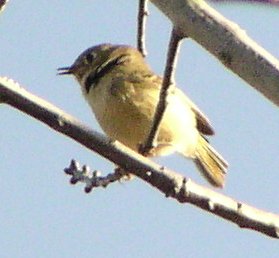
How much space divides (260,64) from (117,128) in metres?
3.08

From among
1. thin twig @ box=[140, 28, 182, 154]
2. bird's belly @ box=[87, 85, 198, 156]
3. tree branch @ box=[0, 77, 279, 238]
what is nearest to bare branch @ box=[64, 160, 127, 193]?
thin twig @ box=[140, 28, 182, 154]

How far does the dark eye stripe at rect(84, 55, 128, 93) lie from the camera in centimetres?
563

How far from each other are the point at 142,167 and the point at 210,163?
344cm

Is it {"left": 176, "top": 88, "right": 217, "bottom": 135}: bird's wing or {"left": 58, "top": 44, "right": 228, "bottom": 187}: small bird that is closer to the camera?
{"left": 58, "top": 44, "right": 228, "bottom": 187}: small bird

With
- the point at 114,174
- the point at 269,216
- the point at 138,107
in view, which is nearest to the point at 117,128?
the point at 138,107

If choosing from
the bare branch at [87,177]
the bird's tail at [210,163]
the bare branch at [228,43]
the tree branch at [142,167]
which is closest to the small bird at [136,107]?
the bird's tail at [210,163]

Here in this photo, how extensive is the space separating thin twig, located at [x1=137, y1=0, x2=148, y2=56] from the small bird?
1.44 metres

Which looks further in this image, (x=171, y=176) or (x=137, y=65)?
(x=137, y=65)

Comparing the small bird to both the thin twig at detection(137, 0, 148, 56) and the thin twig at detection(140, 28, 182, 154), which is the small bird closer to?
the thin twig at detection(137, 0, 148, 56)

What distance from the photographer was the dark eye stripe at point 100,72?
563 cm

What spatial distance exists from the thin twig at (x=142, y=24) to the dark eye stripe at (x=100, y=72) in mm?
2211

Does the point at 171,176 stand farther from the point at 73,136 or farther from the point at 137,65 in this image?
the point at 137,65

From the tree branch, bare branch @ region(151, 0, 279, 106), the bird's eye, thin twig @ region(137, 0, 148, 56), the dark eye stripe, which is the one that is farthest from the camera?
the bird's eye

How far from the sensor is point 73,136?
237cm
